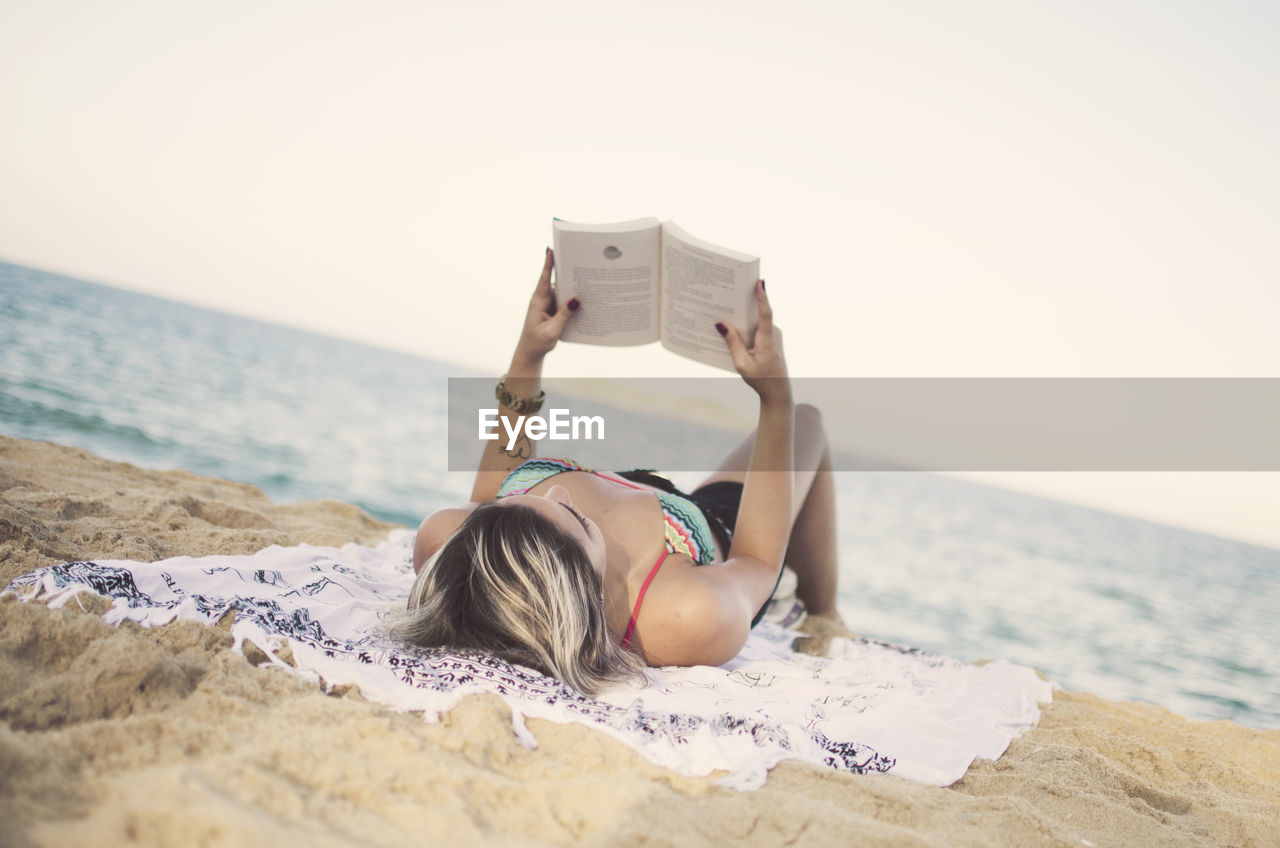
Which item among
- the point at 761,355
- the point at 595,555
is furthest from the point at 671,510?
the point at 761,355

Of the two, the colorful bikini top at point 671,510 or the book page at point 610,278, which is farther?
the colorful bikini top at point 671,510

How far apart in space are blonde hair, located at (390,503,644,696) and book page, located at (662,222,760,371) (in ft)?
2.77

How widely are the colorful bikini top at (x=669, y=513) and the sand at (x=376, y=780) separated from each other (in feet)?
2.90

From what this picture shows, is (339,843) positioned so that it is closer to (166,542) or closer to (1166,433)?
(166,542)

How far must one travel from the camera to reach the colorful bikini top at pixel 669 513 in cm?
248

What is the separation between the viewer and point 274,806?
108 cm

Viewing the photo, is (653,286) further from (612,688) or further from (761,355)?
(612,688)

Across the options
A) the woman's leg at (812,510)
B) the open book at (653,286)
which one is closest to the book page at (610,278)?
the open book at (653,286)

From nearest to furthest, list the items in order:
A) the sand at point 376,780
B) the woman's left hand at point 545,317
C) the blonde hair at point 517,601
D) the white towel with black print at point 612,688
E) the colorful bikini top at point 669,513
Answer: the sand at point 376,780
the white towel with black print at point 612,688
the blonde hair at point 517,601
the colorful bikini top at point 669,513
the woman's left hand at point 545,317

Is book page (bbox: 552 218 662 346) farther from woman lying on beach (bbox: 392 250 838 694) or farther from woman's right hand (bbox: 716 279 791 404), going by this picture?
woman's right hand (bbox: 716 279 791 404)

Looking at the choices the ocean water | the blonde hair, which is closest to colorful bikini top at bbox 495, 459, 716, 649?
the blonde hair

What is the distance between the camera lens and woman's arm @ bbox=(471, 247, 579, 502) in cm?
267

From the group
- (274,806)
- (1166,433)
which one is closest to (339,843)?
(274,806)

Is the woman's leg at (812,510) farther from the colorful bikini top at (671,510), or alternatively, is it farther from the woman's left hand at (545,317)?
the woman's left hand at (545,317)
